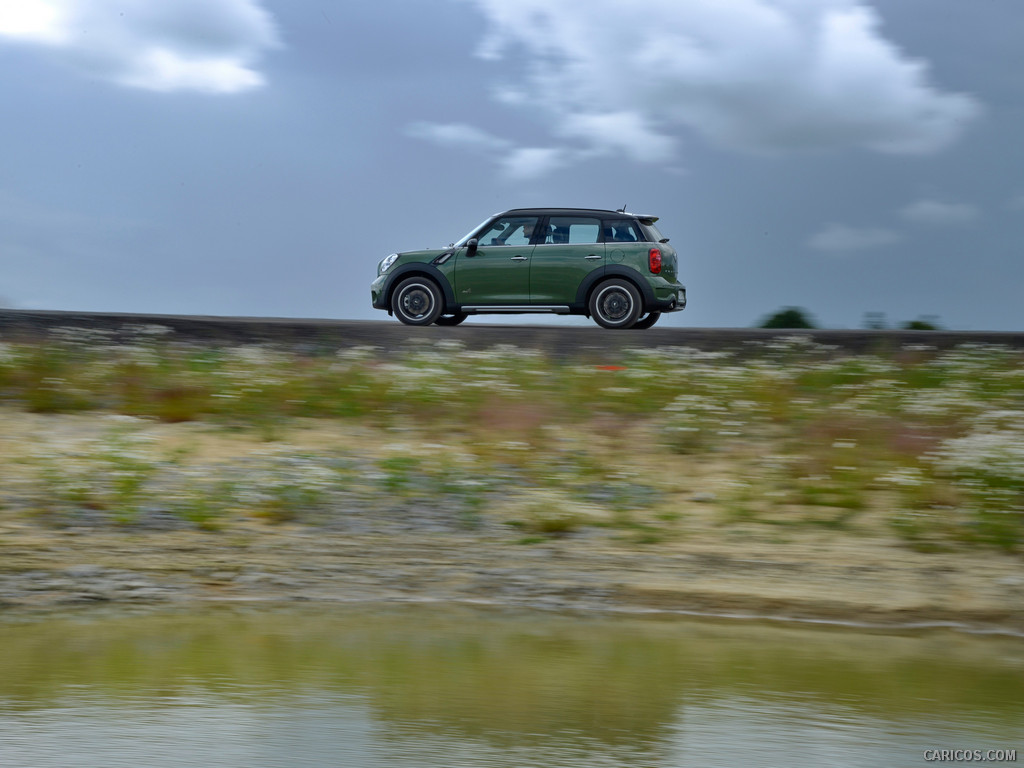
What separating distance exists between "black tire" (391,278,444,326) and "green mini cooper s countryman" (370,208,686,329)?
1 cm

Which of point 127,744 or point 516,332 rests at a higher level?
point 516,332

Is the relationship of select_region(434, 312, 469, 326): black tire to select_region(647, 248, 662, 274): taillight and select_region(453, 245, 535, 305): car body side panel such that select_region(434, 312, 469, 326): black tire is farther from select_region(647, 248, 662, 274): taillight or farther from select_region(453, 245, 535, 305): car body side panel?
select_region(647, 248, 662, 274): taillight

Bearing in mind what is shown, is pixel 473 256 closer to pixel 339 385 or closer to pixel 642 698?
pixel 339 385

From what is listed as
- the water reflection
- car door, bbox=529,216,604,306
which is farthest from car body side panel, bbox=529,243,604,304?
the water reflection

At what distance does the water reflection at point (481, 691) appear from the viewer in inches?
164

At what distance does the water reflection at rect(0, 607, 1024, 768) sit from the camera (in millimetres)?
4156

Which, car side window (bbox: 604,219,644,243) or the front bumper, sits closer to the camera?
car side window (bbox: 604,219,644,243)

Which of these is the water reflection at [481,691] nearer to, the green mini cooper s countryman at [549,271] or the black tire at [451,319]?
the green mini cooper s countryman at [549,271]

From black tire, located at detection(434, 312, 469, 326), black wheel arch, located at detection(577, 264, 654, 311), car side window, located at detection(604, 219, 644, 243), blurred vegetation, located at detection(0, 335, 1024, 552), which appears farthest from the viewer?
black tire, located at detection(434, 312, 469, 326)

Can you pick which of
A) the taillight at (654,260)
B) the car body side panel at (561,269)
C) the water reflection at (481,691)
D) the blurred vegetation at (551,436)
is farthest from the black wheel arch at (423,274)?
the water reflection at (481,691)

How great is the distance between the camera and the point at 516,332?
Answer: 14.1m

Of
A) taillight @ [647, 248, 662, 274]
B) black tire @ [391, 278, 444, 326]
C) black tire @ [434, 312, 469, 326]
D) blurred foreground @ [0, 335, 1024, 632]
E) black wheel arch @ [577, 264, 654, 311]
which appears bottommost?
blurred foreground @ [0, 335, 1024, 632]

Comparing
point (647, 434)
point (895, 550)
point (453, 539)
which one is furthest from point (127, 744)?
point (647, 434)

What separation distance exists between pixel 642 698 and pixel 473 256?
36.0ft
